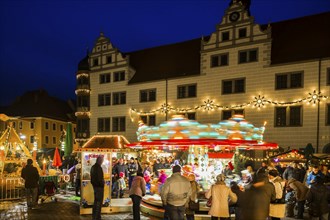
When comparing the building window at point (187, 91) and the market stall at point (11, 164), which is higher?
the building window at point (187, 91)

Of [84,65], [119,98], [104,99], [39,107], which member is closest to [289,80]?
[119,98]

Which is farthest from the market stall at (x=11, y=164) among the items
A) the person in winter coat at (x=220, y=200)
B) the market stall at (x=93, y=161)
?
the person in winter coat at (x=220, y=200)

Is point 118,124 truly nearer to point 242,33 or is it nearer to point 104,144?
point 242,33

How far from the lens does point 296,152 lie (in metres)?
18.6

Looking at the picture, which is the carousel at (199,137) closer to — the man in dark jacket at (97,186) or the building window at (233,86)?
the man in dark jacket at (97,186)

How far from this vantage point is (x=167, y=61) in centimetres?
3044

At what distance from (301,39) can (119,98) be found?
15.9m

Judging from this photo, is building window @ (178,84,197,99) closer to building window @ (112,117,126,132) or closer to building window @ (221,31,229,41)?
building window @ (221,31,229,41)

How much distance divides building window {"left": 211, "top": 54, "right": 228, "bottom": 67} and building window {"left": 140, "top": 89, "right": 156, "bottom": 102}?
231 inches

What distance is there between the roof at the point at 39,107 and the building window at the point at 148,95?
20.6 metres

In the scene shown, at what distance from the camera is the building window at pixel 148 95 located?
1138 inches

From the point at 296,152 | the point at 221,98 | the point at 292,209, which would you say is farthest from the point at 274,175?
the point at 221,98

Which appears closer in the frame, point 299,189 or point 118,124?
point 299,189

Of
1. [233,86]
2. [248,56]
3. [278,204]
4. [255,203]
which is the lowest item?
[278,204]
